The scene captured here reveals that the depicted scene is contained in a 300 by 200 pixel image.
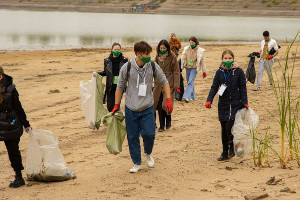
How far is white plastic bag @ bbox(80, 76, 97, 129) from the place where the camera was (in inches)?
352

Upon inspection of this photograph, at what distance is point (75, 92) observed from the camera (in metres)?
13.1

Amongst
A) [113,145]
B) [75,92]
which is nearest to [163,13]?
[75,92]

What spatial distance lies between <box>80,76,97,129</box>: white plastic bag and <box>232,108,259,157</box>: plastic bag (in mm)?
3083

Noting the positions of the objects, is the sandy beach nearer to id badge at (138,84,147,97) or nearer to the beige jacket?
the beige jacket

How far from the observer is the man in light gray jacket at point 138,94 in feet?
20.5

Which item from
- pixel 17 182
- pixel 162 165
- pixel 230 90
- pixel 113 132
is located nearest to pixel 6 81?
pixel 17 182

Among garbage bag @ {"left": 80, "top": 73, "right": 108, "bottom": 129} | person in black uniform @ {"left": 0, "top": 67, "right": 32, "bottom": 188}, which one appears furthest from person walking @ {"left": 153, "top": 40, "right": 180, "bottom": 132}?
person in black uniform @ {"left": 0, "top": 67, "right": 32, "bottom": 188}

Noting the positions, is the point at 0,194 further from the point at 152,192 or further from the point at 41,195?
the point at 152,192

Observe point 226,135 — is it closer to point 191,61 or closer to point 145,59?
point 145,59

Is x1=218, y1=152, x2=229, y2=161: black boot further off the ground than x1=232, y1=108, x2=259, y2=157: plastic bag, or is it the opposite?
x1=232, y1=108, x2=259, y2=157: plastic bag

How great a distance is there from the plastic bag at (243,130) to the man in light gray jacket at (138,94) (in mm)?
1123

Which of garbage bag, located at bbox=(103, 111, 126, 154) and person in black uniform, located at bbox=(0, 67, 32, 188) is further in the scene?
garbage bag, located at bbox=(103, 111, 126, 154)

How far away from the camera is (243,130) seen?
6633 millimetres

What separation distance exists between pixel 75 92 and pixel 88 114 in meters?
4.16
